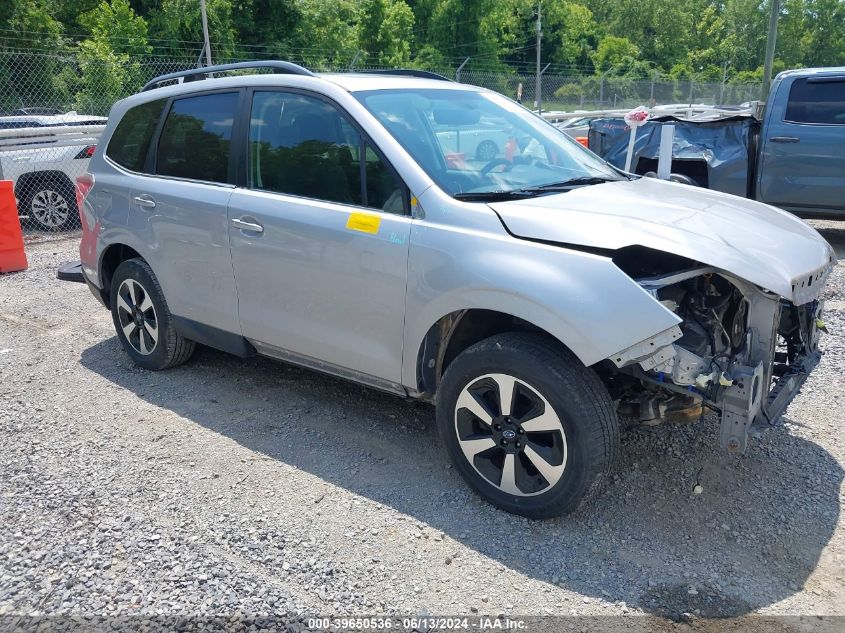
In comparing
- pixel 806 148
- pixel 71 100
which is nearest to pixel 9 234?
pixel 806 148

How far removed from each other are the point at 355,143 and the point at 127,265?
85.6 inches

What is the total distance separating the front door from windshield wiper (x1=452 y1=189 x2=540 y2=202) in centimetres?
28

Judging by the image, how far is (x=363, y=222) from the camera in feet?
12.2

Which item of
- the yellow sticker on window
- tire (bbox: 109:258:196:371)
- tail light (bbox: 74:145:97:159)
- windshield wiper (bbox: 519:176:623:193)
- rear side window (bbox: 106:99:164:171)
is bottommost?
tire (bbox: 109:258:196:371)

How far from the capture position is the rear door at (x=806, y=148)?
8648 mm

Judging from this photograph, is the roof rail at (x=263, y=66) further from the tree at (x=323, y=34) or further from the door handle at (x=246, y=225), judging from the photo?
the tree at (x=323, y=34)

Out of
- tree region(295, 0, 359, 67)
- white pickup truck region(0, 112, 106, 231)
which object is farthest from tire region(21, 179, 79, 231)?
tree region(295, 0, 359, 67)

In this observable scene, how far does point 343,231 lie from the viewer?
149 inches

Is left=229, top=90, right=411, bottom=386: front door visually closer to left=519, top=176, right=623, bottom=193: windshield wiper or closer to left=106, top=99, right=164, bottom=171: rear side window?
left=519, top=176, right=623, bottom=193: windshield wiper

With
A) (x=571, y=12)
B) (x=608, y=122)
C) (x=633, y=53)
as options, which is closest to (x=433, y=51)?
(x=571, y=12)

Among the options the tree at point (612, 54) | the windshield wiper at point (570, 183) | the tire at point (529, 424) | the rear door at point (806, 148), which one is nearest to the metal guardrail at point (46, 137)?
A: the windshield wiper at point (570, 183)

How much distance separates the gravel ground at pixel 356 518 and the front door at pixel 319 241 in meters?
0.58

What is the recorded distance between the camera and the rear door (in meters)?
8.65

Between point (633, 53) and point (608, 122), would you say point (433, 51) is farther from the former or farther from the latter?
point (608, 122)
